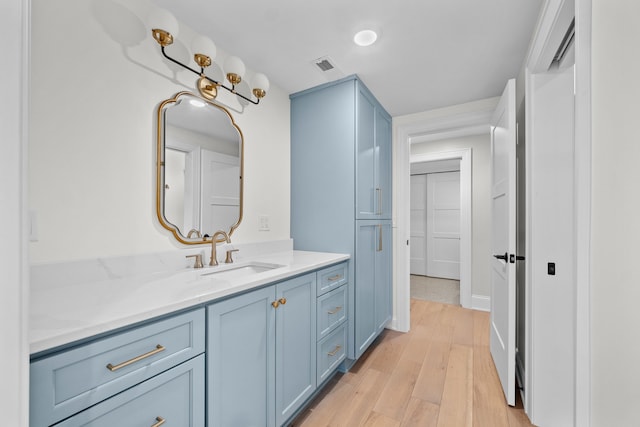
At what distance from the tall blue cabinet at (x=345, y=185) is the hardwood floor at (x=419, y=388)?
221 mm

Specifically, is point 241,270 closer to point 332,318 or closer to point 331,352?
point 332,318

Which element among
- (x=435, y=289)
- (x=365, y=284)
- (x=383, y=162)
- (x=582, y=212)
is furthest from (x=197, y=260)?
(x=435, y=289)

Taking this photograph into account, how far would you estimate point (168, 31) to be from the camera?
1.35m

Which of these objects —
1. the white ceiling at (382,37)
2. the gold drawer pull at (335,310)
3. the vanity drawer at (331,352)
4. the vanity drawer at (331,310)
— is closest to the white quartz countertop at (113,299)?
the vanity drawer at (331,310)

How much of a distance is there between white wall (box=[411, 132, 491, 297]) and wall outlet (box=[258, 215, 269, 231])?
284 cm

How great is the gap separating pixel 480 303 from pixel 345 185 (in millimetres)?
2678

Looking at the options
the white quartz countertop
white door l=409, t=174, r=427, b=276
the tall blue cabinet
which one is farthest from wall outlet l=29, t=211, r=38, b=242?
white door l=409, t=174, r=427, b=276

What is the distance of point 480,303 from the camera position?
3557 millimetres

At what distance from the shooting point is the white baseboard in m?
3.52

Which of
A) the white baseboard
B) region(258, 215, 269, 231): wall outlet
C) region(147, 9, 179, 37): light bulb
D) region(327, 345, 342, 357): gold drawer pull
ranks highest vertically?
region(147, 9, 179, 37): light bulb

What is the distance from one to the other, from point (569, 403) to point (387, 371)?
105cm

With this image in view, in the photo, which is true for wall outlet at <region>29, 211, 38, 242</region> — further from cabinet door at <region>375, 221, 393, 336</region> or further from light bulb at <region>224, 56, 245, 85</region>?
cabinet door at <region>375, 221, 393, 336</region>

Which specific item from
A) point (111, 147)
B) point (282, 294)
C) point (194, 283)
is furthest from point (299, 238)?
point (111, 147)

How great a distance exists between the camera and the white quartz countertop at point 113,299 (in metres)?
0.73
